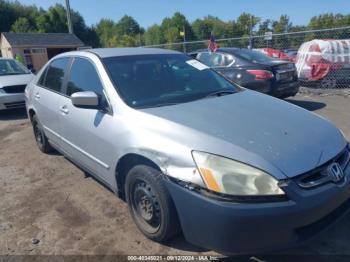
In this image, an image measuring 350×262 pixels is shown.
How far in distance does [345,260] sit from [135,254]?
5.53ft

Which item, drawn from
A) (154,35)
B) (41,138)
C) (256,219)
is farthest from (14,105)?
(154,35)

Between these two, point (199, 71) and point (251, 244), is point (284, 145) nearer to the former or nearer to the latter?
point (251, 244)

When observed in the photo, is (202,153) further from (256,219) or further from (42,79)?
(42,79)

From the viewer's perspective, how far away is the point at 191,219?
2.29 m

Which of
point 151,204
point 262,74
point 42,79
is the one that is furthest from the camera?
point 262,74

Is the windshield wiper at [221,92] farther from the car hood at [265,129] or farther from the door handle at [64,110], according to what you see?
the door handle at [64,110]

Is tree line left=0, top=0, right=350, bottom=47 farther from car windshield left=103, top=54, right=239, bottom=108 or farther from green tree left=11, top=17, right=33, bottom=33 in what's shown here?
car windshield left=103, top=54, right=239, bottom=108

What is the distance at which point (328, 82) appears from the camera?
9.99 m

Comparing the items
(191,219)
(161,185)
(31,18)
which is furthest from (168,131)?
(31,18)

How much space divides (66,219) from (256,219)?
2.12 metres

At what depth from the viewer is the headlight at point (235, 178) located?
2123 mm

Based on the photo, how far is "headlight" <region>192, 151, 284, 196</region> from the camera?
2123 millimetres

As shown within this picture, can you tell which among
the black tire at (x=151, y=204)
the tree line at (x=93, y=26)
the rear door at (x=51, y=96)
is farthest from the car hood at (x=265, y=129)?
the tree line at (x=93, y=26)

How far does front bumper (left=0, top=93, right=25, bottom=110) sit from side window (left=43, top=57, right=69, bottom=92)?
4.44 m
